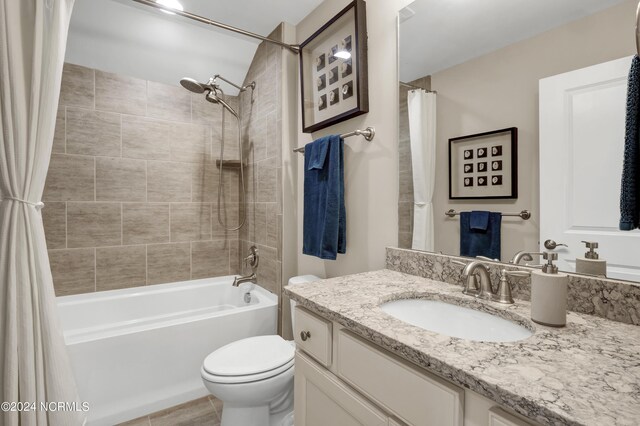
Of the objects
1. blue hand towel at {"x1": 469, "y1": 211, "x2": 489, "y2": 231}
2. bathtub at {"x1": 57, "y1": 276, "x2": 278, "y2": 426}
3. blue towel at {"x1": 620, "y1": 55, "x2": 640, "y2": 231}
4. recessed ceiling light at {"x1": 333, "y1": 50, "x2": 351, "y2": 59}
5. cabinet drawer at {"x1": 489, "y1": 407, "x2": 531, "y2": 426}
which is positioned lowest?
bathtub at {"x1": 57, "y1": 276, "x2": 278, "y2": 426}

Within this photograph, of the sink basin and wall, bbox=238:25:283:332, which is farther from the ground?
wall, bbox=238:25:283:332

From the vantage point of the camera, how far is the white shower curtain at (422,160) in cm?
124

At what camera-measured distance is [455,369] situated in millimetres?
537

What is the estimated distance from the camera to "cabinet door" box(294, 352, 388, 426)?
0.75 m

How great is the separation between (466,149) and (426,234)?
1.21 ft

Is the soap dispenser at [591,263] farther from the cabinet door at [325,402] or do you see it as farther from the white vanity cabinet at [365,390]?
the cabinet door at [325,402]

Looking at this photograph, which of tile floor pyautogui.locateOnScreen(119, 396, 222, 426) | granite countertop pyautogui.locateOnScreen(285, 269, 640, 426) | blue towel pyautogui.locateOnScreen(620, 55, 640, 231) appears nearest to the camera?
granite countertop pyautogui.locateOnScreen(285, 269, 640, 426)

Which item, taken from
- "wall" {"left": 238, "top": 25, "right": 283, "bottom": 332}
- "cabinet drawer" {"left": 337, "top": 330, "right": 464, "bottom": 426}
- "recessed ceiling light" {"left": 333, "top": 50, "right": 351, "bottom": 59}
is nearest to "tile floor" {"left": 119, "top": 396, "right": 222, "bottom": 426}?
"wall" {"left": 238, "top": 25, "right": 283, "bottom": 332}

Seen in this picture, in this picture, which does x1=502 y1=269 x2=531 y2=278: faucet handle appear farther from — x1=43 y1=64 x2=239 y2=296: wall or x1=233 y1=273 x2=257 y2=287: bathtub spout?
x1=43 y1=64 x2=239 y2=296: wall

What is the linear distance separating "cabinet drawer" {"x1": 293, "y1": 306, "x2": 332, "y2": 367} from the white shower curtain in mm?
578

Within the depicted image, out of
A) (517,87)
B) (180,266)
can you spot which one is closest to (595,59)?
(517,87)

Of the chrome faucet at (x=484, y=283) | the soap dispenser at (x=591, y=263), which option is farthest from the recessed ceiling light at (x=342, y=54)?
the soap dispenser at (x=591, y=263)

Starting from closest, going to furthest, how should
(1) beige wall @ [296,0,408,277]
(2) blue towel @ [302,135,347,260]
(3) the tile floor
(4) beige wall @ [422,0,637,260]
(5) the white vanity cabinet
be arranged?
(5) the white vanity cabinet → (4) beige wall @ [422,0,637,260] → (1) beige wall @ [296,0,408,277] → (2) blue towel @ [302,135,347,260] → (3) the tile floor

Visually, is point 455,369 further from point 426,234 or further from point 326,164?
point 326,164
